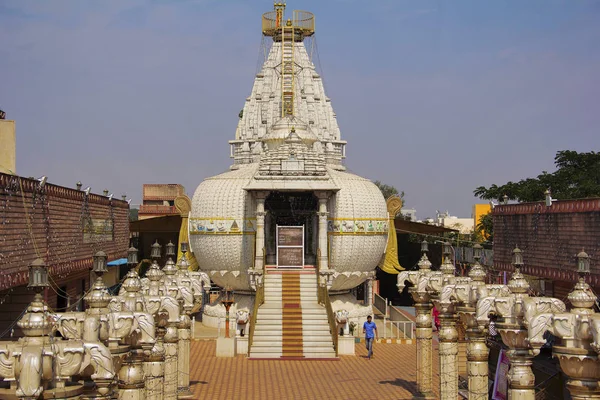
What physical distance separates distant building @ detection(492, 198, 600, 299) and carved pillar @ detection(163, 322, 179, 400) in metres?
12.0

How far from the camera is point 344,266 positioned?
3884 cm

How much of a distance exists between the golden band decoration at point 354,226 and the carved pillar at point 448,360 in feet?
63.8

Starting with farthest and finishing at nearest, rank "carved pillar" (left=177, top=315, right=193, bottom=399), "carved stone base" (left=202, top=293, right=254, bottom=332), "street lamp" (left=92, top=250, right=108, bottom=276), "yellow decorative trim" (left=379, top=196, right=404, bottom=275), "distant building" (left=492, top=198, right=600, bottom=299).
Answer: "yellow decorative trim" (left=379, top=196, right=404, bottom=275), "carved stone base" (left=202, top=293, right=254, bottom=332), "distant building" (left=492, top=198, right=600, bottom=299), "carved pillar" (left=177, top=315, right=193, bottom=399), "street lamp" (left=92, top=250, right=108, bottom=276)

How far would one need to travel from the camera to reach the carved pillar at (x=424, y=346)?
21.7 m

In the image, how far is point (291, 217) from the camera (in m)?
40.2

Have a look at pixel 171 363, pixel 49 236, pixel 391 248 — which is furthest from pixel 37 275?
pixel 391 248

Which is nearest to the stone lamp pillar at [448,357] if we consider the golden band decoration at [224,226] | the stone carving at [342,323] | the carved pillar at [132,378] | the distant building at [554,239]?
the distant building at [554,239]

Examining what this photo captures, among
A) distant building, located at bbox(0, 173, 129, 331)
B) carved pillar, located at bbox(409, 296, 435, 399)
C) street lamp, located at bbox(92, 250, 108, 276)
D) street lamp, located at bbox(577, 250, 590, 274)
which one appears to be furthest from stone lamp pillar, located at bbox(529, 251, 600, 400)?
carved pillar, located at bbox(409, 296, 435, 399)

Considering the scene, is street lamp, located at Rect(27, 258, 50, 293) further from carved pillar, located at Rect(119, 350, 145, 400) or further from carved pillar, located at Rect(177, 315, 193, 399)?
carved pillar, located at Rect(177, 315, 193, 399)

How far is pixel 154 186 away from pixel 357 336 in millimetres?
38942

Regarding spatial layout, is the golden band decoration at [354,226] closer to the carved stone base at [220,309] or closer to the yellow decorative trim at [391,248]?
the yellow decorative trim at [391,248]

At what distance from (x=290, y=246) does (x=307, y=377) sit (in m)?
11.6

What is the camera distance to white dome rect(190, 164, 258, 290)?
125 ft

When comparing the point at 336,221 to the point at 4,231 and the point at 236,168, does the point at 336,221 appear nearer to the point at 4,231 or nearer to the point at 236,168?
the point at 236,168
